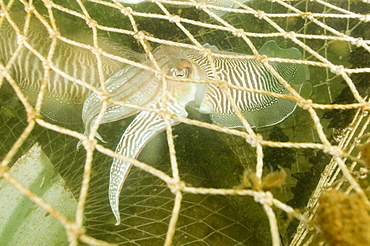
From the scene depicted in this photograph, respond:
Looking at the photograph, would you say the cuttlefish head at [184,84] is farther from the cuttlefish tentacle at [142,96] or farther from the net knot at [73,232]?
the net knot at [73,232]

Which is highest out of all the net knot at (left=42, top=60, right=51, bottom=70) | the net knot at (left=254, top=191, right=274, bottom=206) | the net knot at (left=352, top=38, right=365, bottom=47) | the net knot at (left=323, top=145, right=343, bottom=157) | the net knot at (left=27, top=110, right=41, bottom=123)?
the net knot at (left=352, top=38, right=365, bottom=47)

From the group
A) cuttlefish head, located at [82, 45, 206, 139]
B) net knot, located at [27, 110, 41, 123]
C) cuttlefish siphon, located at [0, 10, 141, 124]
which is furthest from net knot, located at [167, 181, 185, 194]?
cuttlefish siphon, located at [0, 10, 141, 124]

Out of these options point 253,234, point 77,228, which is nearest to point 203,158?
point 253,234

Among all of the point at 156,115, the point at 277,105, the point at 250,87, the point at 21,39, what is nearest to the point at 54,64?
the point at 21,39

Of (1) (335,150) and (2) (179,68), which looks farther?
(2) (179,68)

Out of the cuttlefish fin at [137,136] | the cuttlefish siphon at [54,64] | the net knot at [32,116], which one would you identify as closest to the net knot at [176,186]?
the net knot at [32,116]

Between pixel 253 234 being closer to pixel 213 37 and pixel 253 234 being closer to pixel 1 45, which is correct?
pixel 213 37

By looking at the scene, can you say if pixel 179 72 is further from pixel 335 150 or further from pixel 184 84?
pixel 335 150

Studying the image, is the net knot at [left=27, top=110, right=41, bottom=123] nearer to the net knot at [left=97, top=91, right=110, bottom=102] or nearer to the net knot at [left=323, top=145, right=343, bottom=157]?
the net knot at [left=97, top=91, right=110, bottom=102]
